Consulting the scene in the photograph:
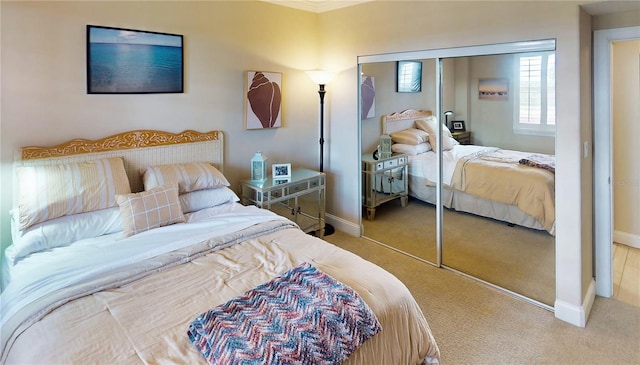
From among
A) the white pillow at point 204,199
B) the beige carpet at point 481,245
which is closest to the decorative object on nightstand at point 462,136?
the beige carpet at point 481,245

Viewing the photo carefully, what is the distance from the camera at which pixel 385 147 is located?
384cm

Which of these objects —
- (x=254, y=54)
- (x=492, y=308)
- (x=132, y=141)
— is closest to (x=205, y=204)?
(x=132, y=141)

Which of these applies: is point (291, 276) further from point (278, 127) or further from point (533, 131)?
point (278, 127)

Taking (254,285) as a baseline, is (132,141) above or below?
above

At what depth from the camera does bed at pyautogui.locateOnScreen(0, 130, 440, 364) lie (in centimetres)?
145

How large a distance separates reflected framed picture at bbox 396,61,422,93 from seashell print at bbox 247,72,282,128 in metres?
1.25

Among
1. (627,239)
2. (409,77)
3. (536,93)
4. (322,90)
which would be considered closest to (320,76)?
(322,90)

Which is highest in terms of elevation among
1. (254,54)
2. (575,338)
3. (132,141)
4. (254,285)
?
(254,54)

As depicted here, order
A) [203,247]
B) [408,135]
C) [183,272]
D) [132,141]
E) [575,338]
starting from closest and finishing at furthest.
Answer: [183,272]
[203,247]
[575,338]
[132,141]
[408,135]

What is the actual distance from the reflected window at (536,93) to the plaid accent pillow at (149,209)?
2603 millimetres

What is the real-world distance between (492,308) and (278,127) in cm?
261

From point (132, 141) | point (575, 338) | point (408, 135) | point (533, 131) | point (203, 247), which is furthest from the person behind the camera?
point (408, 135)

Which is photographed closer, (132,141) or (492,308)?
(492,308)

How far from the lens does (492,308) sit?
2754mm
